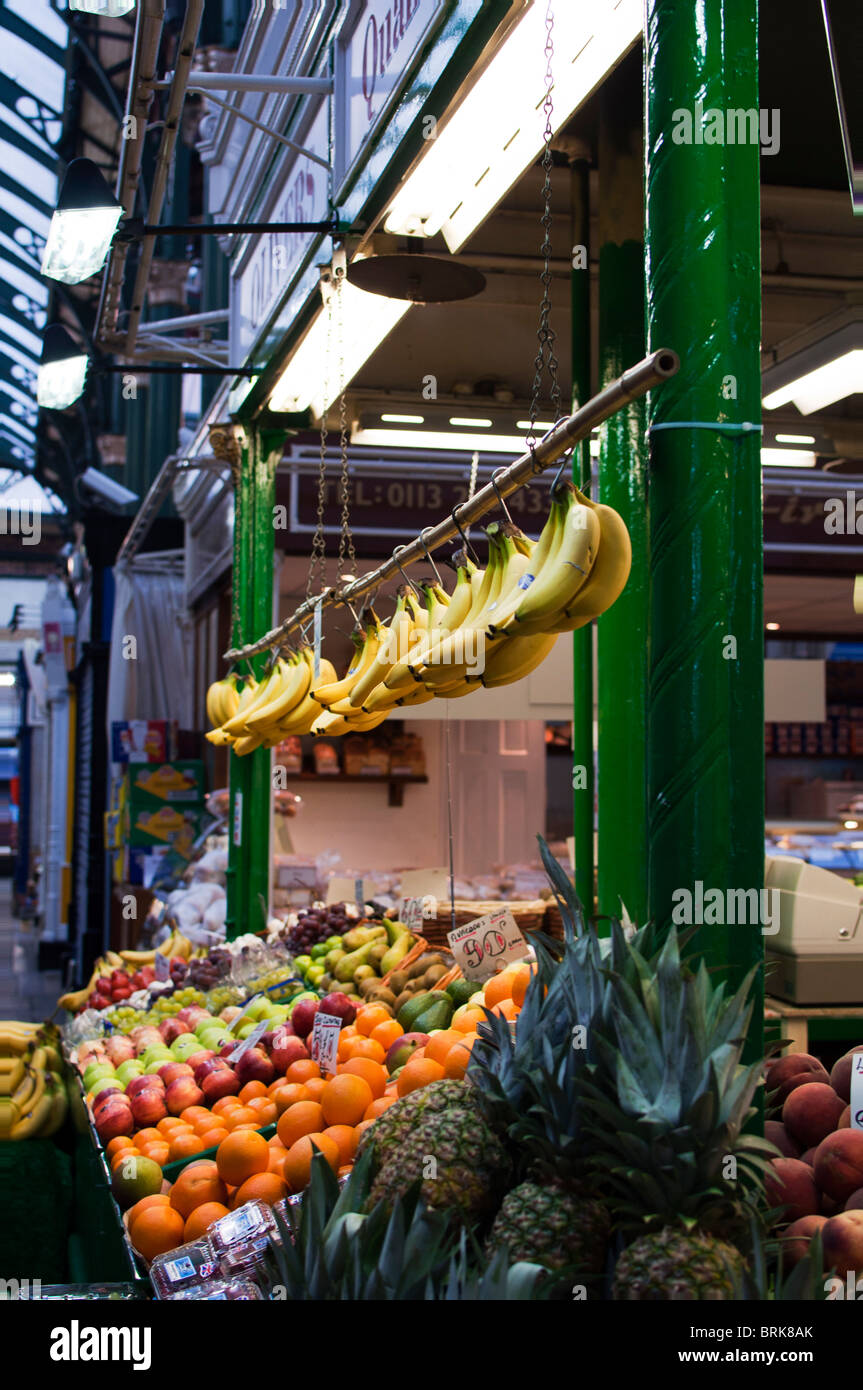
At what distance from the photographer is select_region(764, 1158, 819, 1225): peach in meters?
2.11

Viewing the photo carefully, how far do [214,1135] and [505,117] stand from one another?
2742 mm

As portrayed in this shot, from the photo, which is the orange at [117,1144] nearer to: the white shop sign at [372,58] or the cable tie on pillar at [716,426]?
the cable tie on pillar at [716,426]

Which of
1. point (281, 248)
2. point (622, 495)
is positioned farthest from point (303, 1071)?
point (281, 248)

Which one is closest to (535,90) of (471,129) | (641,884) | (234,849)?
(471,129)

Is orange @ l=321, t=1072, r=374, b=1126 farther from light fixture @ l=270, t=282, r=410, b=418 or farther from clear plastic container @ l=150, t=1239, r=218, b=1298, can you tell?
light fixture @ l=270, t=282, r=410, b=418

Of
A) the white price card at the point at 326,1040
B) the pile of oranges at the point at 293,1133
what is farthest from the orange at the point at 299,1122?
the white price card at the point at 326,1040

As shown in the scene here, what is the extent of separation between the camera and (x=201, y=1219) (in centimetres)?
279

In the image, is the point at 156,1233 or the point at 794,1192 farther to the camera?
the point at 156,1233

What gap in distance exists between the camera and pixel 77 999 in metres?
6.43

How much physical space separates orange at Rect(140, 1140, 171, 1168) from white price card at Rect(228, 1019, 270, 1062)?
466mm

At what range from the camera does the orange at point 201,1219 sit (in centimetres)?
278

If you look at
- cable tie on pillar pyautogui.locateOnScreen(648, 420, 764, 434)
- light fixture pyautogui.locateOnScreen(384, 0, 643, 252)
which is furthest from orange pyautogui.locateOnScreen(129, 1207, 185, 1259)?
light fixture pyautogui.locateOnScreen(384, 0, 643, 252)

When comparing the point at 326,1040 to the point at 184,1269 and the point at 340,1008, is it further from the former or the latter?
the point at 184,1269

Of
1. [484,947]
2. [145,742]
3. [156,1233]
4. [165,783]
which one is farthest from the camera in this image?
[145,742]
